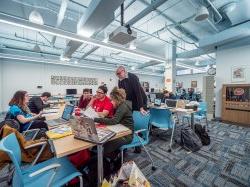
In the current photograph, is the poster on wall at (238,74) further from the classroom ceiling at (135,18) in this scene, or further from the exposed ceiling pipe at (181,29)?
the exposed ceiling pipe at (181,29)

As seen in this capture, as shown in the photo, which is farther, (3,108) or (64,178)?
(3,108)

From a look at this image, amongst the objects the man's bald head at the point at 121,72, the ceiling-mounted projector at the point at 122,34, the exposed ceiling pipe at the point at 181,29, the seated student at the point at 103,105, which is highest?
the exposed ceiling pipe at the point at 181,29

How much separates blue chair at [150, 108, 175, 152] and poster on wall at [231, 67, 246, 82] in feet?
12.4

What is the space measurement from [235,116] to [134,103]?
4242 mm

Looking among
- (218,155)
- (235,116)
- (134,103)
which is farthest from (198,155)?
(235,116)

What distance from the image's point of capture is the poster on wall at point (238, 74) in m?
5.04

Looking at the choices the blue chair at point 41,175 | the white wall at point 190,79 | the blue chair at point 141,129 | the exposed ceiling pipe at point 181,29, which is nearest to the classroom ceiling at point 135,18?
the exposed ceiling pipe at point 181,29

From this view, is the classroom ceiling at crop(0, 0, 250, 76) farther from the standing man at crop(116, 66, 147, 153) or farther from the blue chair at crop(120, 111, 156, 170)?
the blue chair at crop(120, 111, 156, 170)

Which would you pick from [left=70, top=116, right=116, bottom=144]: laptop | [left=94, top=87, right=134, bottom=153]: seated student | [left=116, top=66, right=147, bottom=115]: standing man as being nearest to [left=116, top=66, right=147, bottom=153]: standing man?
[left=116, top=66, right=147, bottom=115]: standing man

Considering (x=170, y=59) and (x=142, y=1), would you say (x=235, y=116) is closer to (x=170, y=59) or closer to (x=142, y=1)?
(x=170, y=59)

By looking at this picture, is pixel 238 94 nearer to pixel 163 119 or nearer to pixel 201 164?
pixel 163 119

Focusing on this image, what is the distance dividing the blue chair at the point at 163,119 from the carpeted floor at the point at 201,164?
362mm

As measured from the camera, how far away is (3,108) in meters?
7.89

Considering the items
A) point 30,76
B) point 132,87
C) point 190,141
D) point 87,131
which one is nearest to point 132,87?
point 132,87
